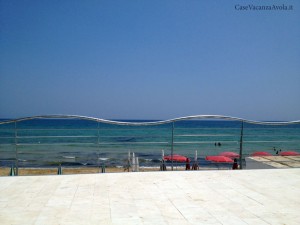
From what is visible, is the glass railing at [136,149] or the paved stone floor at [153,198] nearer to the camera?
the paved stone floor at [153,198]

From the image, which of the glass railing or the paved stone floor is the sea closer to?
the glass railing

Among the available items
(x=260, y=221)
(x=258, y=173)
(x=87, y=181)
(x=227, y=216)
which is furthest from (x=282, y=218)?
(x=87, y=181)

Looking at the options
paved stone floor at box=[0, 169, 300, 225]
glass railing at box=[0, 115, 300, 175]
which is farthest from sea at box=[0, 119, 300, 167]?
paved stone floor at box=[0, 169, 300, 225]

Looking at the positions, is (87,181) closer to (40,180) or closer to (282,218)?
(40,180)

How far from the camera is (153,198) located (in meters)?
3.58

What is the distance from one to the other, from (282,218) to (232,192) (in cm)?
91

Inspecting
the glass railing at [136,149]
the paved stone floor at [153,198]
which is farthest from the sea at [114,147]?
the paved stone floor at [153,198]

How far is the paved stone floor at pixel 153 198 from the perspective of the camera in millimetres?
2967

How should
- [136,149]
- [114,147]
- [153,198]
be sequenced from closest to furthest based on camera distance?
[153,198] < [136,149] < [114,147]

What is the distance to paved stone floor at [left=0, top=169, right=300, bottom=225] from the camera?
9.73 ft

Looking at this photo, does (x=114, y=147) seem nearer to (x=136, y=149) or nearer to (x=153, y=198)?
(x=136, y=149)

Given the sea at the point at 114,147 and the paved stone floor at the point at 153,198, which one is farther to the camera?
the sea at the point at 114,147

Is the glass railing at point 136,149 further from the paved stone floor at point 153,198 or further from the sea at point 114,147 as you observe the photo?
the paved stone floor at point 153,198

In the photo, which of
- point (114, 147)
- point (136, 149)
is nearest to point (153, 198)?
point (136, 149)
